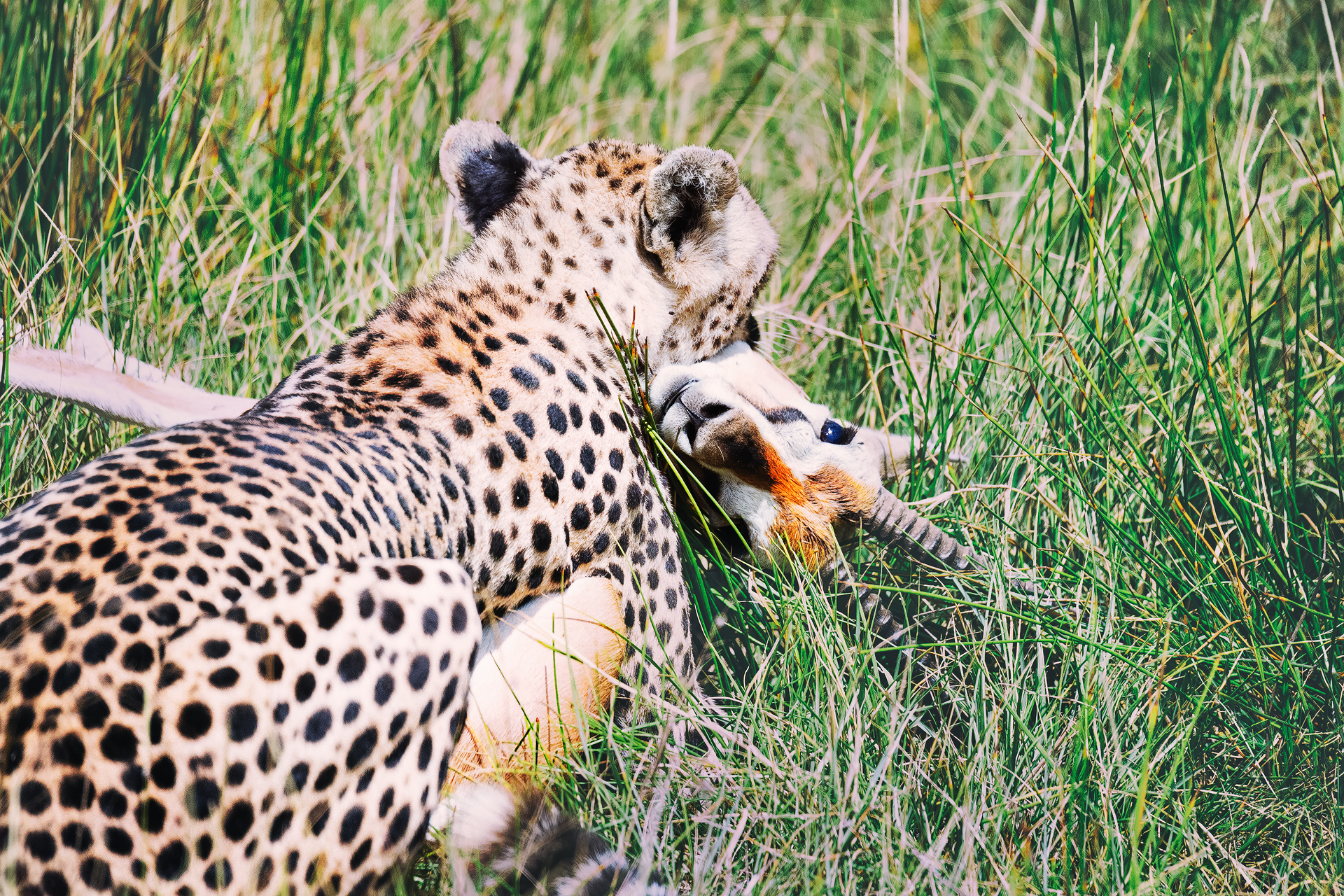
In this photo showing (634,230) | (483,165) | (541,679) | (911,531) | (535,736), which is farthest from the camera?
(483,165)

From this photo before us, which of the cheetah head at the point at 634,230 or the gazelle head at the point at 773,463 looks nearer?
the gazelle head at the point at 773,463

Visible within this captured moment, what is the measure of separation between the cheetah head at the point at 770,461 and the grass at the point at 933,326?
5.3 inches

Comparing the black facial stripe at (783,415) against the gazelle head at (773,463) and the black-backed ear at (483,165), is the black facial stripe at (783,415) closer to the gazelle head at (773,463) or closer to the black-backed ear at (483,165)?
the gazelle head at (773,463)

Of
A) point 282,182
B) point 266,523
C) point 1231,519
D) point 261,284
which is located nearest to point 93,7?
point 282,182

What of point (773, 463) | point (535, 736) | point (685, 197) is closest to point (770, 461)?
point (773, 463)

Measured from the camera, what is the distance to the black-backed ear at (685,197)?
2.51 meters

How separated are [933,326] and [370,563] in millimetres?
1851

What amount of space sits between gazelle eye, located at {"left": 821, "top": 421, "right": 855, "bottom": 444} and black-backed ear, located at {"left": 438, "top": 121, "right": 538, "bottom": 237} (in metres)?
0.95

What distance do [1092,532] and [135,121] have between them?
309 centimetres

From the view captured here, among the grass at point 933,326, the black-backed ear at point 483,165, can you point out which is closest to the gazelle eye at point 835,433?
the grass at point 933,326

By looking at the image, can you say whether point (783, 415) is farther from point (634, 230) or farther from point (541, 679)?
point (541, 679)

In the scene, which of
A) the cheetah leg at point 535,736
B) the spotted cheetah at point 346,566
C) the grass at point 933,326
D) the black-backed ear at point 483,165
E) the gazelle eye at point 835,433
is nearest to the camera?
the spotted cheetah at point 346,566

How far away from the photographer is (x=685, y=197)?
2596 millimetres

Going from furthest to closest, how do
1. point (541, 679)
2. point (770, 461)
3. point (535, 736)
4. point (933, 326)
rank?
1. point (933, 326)
2. point (770, 461)
3. point (541, 679)
4. point (535, 736)
